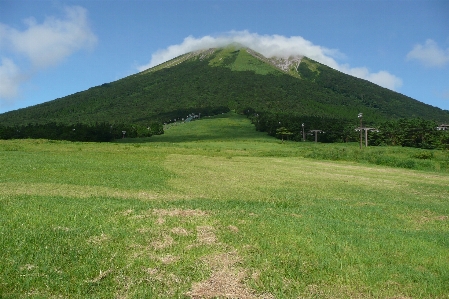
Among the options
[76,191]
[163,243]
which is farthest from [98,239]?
[76,191]

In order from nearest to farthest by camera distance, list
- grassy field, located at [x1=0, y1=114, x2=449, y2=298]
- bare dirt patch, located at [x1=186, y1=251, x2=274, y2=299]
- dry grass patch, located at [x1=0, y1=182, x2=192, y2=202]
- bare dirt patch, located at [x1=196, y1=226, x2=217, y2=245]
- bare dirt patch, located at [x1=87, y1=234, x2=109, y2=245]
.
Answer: bare dirt patch, located at [x1=186, y1=251, x2=274, y2=299] → grassy field, located at [x1=0, y1=114, x2=449, y2=298] → bare dirt patch, located at [x1=87, y1=234, x2=109, y2=245] → bare dirt patch, located at [x1=196, y1=226, x2=217, y2=245] → dry grass patch, located at [x1=0, y1=182, x2=192, y2=202]

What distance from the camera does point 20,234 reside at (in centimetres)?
1121

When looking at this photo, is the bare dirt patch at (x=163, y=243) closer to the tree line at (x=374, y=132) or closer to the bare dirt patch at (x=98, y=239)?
the bare dirt patch at (x=98, y=239)

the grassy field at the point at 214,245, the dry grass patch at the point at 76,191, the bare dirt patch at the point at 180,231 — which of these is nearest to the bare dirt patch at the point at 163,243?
the grassy field at the point at 214,245

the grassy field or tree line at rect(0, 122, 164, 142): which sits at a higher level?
tree line at rect(0, 122, 164, 142)

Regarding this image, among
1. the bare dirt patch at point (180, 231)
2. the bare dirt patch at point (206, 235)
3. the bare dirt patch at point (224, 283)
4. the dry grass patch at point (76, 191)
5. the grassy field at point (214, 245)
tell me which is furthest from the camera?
the dry grass patch at point (76, 191)

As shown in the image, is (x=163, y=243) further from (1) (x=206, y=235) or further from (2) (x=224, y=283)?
(2) (x=224, y=283)

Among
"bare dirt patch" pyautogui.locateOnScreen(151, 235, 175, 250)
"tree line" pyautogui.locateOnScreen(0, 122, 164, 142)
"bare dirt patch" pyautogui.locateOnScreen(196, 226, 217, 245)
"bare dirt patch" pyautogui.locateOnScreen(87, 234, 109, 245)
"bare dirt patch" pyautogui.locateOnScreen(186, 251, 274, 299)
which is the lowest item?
"bare dirt patch" pyautogui.locateOnScreen(186, 251, 274, 299)

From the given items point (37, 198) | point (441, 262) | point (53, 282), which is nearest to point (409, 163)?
point (441, 262)

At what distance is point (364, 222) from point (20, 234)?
12.5 m

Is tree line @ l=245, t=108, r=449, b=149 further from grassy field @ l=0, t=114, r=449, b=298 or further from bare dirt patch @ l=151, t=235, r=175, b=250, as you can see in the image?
bare dirt patch @ l=151, t=235, r=175, b=250

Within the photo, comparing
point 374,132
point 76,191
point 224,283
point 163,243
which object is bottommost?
point 224,283

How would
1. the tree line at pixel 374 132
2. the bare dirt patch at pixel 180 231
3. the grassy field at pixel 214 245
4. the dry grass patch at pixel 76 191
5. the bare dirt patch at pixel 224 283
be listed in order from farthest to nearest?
the tree line at pixel 374 132 < the dry grass patch at pixel 76 191 < the bare dirt patch at pixel 180 231 < the grassy field at pixel 214 245 < the bare dirt patch at pixel 224 283

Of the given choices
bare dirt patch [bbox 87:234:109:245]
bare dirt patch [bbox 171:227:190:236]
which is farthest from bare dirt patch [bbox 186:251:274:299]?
bare dirt patch [bbox 87:234:109:245]
